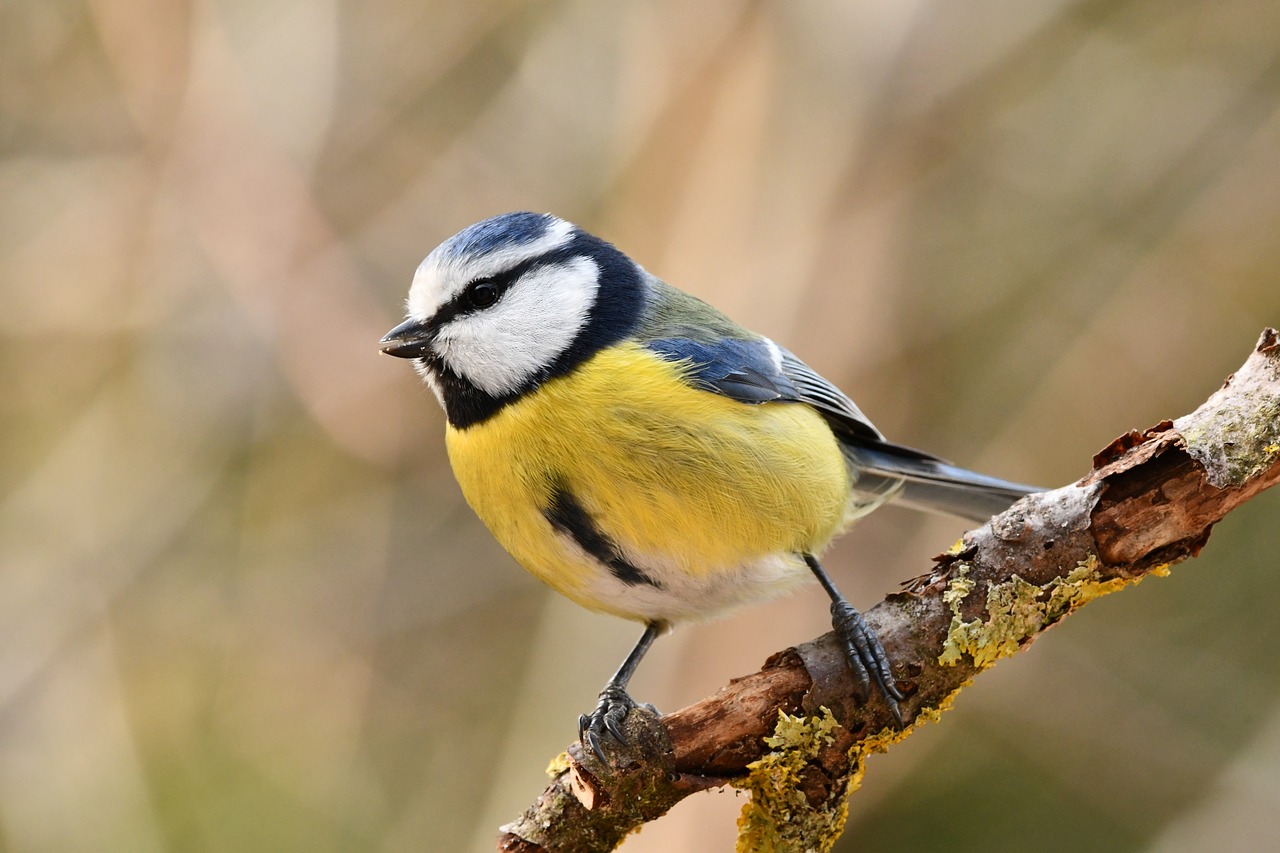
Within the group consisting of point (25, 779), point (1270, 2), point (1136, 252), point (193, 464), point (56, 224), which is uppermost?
point (1270, 2)

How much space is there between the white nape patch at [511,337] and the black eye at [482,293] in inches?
0.5

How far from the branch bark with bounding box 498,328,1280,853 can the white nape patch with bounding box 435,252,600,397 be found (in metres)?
0.52

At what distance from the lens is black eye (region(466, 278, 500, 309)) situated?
5.35ft

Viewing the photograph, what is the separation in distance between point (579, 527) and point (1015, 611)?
1.89 feet

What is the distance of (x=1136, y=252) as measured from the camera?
2.89m

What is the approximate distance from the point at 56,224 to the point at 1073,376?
285 centimetres

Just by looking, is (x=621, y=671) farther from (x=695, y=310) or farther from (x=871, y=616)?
(x=695, y=310)

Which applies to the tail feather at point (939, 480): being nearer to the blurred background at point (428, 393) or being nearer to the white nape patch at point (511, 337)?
the white nape patch at point (511, 337)

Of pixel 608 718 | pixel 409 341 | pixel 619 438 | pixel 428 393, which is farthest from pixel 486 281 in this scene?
pixel 428 393

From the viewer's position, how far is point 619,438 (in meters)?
1.48

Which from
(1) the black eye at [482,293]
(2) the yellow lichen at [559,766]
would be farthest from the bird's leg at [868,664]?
(1) the black eye at [482,293]

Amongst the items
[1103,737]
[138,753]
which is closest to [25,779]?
[138,753]

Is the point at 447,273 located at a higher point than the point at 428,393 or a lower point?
higher

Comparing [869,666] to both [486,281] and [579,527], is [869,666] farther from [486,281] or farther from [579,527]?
[486,281]
